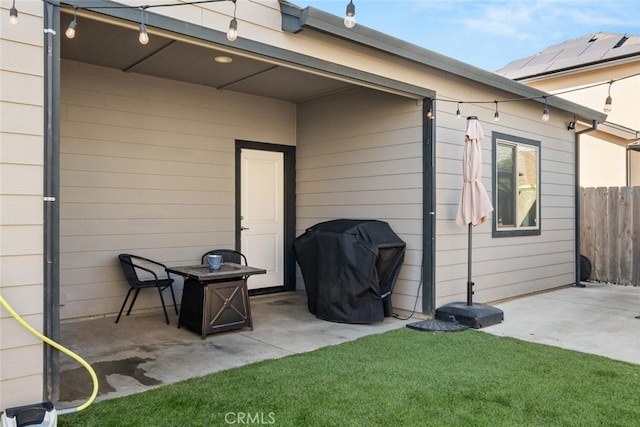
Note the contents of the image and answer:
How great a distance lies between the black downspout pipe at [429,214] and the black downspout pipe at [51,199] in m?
3.47

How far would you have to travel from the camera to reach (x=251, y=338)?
4344 mm

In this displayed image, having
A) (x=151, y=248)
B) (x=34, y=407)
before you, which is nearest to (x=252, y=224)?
(x=151, y=248)

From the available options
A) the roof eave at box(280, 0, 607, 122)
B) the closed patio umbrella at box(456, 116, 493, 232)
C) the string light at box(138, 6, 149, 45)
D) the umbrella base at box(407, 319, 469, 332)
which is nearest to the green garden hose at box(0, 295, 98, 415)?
the string light at box(138, 6, 149, 45)

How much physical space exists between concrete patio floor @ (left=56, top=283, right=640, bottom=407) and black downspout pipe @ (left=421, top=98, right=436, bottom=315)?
0.92 feet

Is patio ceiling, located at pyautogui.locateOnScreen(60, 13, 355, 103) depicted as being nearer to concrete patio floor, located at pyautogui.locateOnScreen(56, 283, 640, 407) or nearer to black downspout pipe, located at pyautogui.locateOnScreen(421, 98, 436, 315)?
black downspout pipe, located at pyautogui.locateOnScreen(421, 98, 436, 315)

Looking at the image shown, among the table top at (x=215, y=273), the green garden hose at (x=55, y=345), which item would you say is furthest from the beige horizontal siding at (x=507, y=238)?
the green garden hose at (x=55, y=345)

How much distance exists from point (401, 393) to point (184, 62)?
11.9ft

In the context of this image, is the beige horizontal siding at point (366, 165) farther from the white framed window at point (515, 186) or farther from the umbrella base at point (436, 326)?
the white framed window at point (515, 186)

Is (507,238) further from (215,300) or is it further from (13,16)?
(13,16)

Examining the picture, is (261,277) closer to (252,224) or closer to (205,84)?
(252,224)

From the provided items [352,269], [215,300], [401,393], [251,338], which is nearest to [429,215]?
[352,269]

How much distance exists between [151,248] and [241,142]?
5.62 ft

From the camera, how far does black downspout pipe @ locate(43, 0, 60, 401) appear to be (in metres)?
2.75

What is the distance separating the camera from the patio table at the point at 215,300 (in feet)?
14.3
